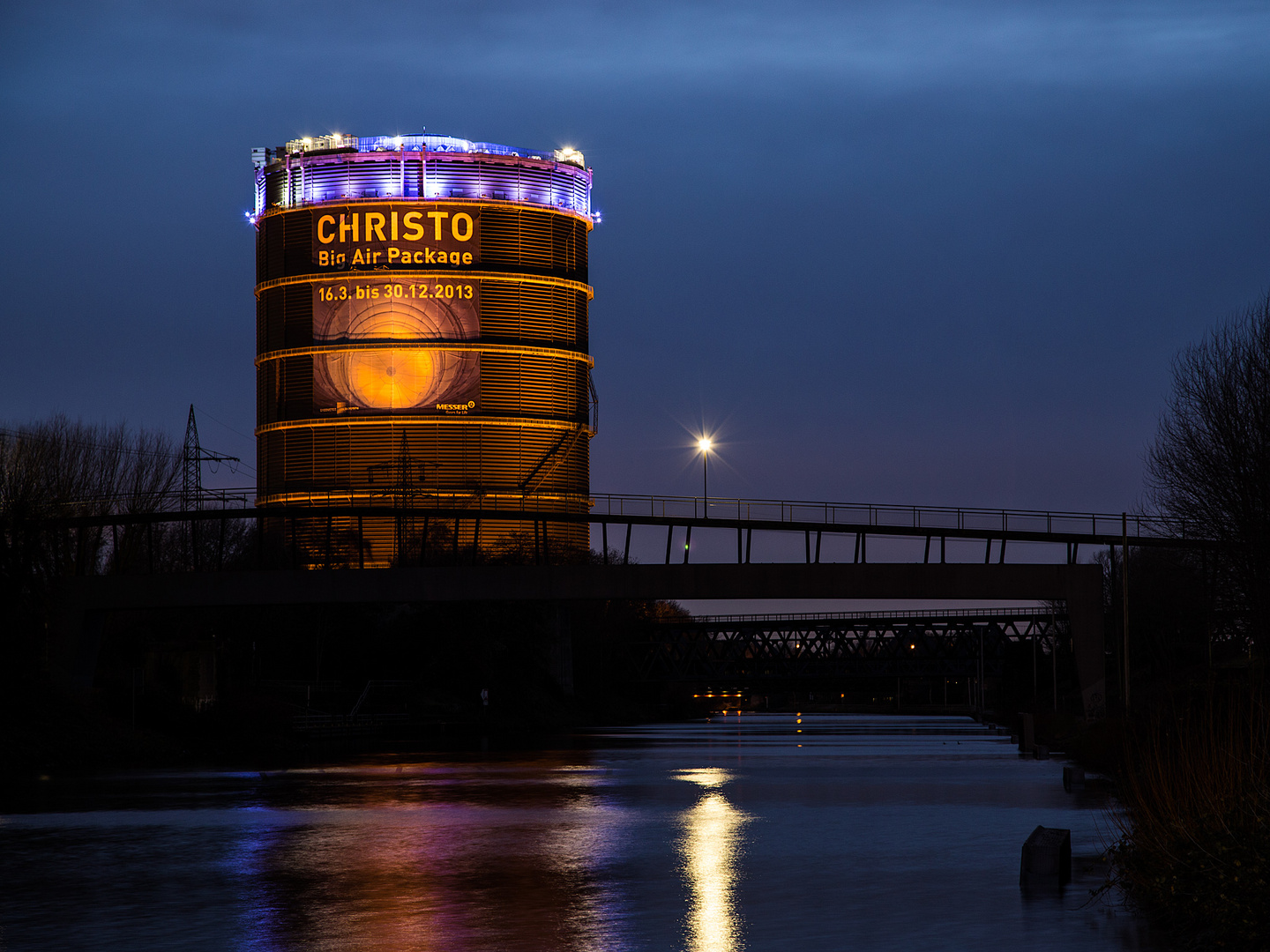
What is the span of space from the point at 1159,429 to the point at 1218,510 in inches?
120

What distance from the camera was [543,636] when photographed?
95.7 meters

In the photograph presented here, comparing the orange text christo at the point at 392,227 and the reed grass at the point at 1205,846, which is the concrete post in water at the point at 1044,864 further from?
the orange text christo at the point at 392,227

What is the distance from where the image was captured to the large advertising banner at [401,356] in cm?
11488

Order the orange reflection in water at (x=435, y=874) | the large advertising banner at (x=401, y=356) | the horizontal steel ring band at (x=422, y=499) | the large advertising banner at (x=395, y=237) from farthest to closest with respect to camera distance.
→ the large advertising banner at (x=395, y=237)
the large advertising banner at (x=401, y=356)
the horizontal steel ring band at (x=422, y=499)
the orange reflection in water at (x=435, y=874)

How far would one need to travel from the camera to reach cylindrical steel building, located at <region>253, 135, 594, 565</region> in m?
115

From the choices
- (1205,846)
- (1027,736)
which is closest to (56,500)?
(1027,736)

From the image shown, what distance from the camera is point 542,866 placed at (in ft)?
64.3

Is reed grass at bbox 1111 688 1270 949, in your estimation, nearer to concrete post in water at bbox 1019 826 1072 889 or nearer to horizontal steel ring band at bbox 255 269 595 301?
concrete post in water at bbox 1019 826 1072 889

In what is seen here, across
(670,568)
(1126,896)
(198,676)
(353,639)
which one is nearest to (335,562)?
(353,639)

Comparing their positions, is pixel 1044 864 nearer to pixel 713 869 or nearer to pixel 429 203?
pixel 713 869

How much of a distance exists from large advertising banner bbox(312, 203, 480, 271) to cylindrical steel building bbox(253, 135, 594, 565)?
11 cm

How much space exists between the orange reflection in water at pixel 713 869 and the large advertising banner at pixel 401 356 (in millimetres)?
83150

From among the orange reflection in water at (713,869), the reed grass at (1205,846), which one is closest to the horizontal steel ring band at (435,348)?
the orange reflection in water at (713,869)

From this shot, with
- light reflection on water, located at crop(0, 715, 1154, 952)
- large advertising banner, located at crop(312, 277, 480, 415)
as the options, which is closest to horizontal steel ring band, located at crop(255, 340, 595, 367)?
large advertising banner, located at crop(312, 277, 480, 415)
